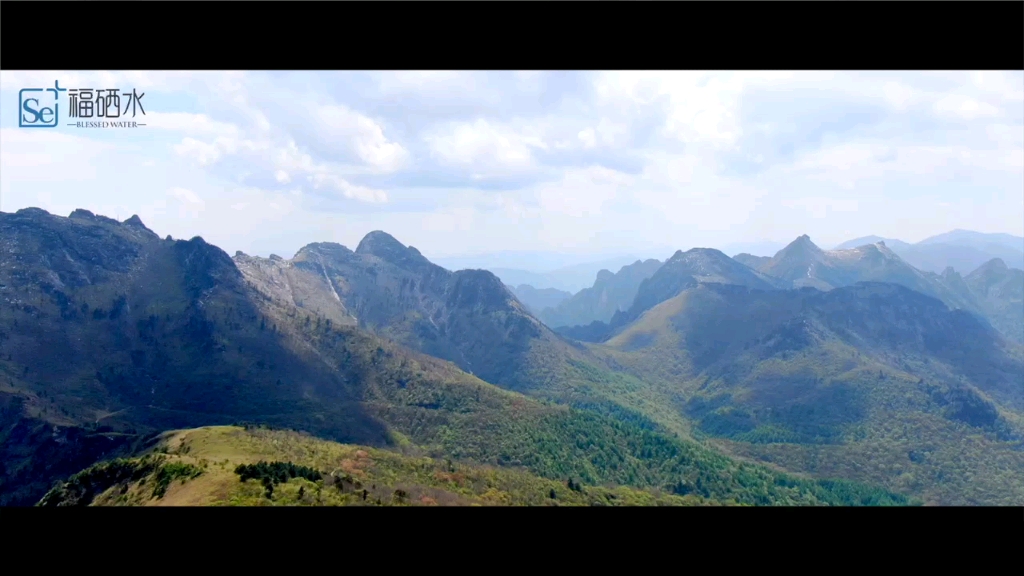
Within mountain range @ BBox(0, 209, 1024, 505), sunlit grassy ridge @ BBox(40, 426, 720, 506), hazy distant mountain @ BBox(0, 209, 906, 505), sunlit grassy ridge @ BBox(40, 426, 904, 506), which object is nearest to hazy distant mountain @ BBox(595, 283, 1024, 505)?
mountain range @ BBox(0, 209, 1024, 505)

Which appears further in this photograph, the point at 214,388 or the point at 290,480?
the point at 214,388

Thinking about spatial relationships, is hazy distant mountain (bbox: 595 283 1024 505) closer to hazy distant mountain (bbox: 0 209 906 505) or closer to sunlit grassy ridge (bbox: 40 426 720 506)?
hazy distant mountain (bbox: 0 209 906 505)

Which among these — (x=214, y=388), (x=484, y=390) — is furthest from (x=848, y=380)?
(x=214, y=388)

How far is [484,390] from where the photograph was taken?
81.0 meters

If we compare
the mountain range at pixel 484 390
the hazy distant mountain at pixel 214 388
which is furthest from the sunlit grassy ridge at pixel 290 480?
the hazy distant mountain at pixel 214 388

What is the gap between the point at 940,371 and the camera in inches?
4902

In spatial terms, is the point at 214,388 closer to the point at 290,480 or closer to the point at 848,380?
the point at 290,480

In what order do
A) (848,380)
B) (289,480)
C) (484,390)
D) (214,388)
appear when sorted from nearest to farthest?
(289,480)
(214,388)
(484,390)
(848,380)
